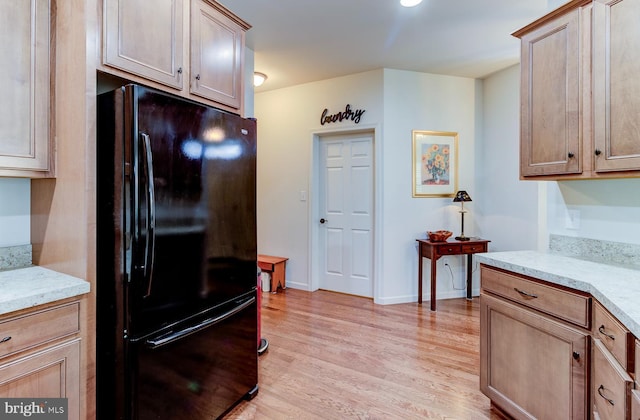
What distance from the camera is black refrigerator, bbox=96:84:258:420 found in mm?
1292

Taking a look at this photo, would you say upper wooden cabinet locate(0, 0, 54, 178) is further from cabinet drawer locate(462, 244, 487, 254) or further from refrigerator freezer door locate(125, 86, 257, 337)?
cabinet drawer locate(462, 244, 487, 254)

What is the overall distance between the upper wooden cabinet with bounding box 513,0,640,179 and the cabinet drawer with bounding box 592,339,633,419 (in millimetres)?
828

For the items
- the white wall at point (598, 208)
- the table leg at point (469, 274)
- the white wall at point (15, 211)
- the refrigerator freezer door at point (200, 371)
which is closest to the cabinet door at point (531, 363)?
the white wall at point (598, 208)

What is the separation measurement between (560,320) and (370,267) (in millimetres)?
2592

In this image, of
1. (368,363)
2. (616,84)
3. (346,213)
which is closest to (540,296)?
(616,84)

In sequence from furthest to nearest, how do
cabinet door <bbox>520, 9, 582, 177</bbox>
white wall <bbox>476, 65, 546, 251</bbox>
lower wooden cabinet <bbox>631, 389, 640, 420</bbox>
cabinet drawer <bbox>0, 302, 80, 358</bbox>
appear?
white wall <bbox>476, 65, 546, 251</bbox> < cabinet door <bbox>520, 9, 582, 177</bbox> < cabinet drawer <bbox>0, 302, 80, 358</bbox> < lower wooden cabinet <bbox>631, 389, 640, 420</bbox>

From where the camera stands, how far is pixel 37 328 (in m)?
1.15

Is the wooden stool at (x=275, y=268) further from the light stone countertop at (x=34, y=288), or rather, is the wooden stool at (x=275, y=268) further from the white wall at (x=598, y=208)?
the white wall at (x=598, y=208)

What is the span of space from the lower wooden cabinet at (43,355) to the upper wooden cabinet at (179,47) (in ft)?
3.27

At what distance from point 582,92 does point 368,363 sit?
2.10 m

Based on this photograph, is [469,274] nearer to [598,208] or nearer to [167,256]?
[598,208]

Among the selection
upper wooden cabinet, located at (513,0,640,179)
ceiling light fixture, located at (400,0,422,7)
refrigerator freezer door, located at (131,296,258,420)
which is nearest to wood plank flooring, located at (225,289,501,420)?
refrigerator freezer door, located at (131,296,258,420)

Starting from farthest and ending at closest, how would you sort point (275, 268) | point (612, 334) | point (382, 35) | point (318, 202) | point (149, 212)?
point (318, 202) → point (275, 268) → point (382, 35) → point (149, 212) → point (612, 334)

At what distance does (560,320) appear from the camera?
4.65 ft
